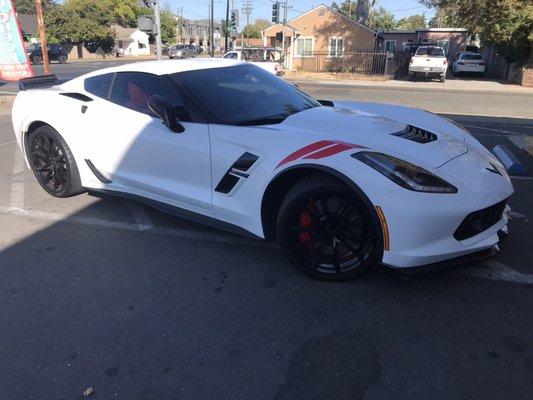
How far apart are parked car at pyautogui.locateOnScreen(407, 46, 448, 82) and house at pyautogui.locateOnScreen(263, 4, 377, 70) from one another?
34.0 feet

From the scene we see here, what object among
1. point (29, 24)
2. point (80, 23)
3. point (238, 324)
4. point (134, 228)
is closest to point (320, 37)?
point (134, 228)

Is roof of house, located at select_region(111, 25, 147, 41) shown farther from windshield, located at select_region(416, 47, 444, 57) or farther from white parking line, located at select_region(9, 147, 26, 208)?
white parking line, located at select_region(9, 147, 26, 208)

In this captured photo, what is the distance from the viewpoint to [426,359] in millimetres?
2438

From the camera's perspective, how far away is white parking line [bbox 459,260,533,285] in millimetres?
3205

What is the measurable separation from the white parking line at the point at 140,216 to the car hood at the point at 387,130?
1.68 metres

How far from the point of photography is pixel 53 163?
15.4 feet

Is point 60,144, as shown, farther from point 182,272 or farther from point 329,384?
point 329,384

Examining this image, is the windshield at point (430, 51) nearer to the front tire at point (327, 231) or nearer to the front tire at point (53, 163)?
the front tire at point (53, 163)

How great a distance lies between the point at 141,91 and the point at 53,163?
4.72 ft

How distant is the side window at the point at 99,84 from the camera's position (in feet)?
14.1

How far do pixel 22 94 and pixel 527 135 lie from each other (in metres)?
8.41

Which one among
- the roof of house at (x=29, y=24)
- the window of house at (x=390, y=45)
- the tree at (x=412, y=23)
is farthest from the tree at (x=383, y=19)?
A: the roof of house at (x=29, y=24)

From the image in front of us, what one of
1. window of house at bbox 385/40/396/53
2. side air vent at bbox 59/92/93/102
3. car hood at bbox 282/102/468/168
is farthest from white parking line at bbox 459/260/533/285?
window of house at bbox 385/40/396/53

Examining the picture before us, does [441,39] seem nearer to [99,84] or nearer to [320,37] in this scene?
[320,37]
